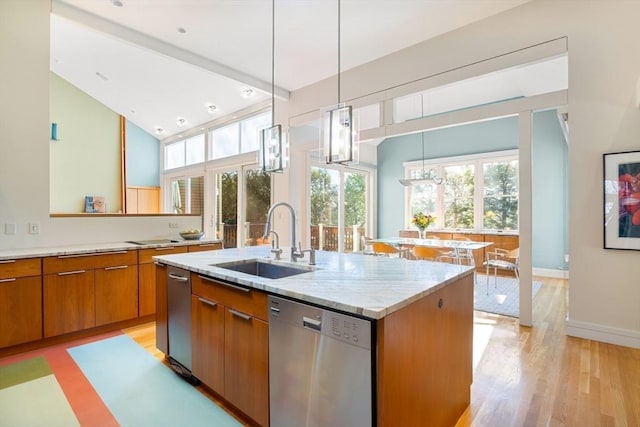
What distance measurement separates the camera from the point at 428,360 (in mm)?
1530

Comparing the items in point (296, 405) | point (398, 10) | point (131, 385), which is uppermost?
point (398, 10)

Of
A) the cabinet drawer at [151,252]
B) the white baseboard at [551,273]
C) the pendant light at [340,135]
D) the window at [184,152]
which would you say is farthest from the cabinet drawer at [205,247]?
the white baseboard at [551,273]

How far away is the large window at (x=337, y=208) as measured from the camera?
20.7 ft

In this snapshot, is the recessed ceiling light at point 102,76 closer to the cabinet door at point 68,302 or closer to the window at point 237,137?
the window at point 237,137

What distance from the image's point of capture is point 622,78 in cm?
292

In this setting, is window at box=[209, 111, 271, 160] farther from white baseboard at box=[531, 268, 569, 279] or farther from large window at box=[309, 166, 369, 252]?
white baseboard at box=[531, 268, 569, 279]

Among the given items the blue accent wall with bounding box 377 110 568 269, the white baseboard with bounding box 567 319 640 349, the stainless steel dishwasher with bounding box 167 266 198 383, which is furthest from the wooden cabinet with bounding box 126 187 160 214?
the white baseboard with bounding box 567 319 640 349

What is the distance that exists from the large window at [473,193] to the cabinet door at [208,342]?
19.2 feet

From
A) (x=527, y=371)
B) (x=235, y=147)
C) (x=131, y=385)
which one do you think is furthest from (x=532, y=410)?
(x=235, y=147)

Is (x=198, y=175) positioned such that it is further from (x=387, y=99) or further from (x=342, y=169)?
(x=387, y=99)

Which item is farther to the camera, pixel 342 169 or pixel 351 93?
pixel 342 169

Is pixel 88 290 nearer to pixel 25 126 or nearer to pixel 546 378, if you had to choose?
pixel 25 126

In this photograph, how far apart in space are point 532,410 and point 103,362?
311cm

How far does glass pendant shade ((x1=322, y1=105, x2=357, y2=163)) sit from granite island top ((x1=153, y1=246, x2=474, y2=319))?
0.75 m
